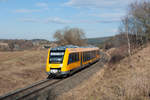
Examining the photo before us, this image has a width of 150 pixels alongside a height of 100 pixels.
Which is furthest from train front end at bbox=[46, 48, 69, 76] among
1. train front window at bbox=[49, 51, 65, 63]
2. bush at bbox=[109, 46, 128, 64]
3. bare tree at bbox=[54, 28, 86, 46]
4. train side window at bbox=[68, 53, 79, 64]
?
bare tree at bbox=[54, 28, 86, 46]

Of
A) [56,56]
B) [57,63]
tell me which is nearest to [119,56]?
[56,56]

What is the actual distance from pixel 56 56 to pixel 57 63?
0.81m

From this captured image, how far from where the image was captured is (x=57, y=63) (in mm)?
18688

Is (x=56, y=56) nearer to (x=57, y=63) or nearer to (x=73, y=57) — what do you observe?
(x=57, y=63)

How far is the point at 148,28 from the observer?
120 ft

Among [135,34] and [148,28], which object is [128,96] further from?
[135,34]

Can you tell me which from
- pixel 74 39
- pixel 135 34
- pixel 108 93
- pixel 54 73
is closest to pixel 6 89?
pixel 54 73

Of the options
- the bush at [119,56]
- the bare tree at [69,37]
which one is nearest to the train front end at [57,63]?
the bush at [119,56]

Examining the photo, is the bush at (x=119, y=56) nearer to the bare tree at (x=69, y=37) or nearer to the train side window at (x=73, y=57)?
the train side window at (x=73, y=57)

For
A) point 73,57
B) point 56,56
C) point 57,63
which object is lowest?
point 57,63

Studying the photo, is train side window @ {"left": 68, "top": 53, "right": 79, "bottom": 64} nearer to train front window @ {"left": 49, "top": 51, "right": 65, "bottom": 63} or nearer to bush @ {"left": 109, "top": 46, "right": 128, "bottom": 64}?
train front window @ {"left": 49, "top": 51, "right": 65, "bottom": 63}

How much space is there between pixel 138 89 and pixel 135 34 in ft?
111

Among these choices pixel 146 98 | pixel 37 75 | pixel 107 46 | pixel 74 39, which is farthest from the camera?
pixel 107 46

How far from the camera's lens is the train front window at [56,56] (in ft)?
61.8
